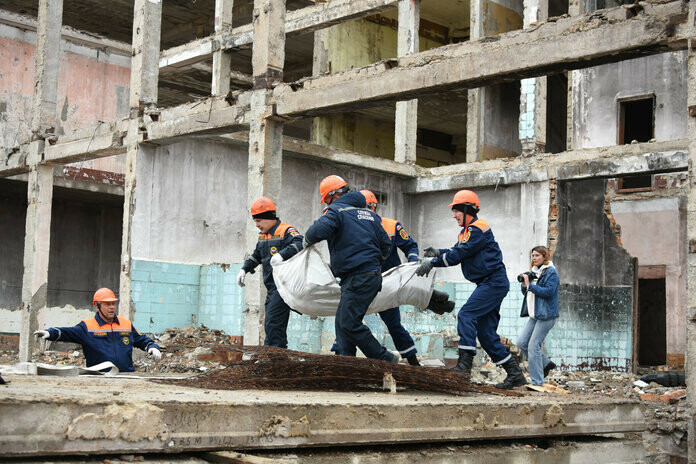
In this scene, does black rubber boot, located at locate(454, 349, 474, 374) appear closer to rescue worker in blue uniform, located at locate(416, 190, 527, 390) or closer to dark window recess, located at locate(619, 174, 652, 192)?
rescue worker in blue uniform, located at locate(416, 190, 527, 390)

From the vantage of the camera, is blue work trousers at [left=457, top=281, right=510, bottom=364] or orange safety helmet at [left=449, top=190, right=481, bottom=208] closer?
blue work trousers at [left=457, top=281, right=510, bottom=364]

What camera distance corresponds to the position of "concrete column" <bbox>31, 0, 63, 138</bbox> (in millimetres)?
14812

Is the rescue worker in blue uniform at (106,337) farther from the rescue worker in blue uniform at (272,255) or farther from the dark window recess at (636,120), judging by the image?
the dark window recess at (636,120)

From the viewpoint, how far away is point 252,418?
453 cm

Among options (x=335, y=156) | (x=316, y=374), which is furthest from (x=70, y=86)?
(x=316, y=374)

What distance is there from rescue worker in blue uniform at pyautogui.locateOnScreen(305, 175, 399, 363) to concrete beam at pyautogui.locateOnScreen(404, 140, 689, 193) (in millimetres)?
8107

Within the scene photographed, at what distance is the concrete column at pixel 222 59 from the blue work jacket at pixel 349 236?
12461mm

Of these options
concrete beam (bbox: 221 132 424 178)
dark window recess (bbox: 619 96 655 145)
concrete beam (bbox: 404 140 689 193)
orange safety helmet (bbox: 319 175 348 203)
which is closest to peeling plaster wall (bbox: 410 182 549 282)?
concrete beam (bbox: 404 140 689 193)

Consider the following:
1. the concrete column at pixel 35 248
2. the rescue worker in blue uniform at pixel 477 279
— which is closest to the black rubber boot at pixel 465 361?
the rescue worker in blue uniform at pixel 477 279

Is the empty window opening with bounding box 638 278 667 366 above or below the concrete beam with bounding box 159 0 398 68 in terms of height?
below

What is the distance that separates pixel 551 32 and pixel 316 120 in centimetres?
1220

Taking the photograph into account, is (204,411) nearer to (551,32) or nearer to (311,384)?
(311,384)

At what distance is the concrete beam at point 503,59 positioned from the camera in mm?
7527

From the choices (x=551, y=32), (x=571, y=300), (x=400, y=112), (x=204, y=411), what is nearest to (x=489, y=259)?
(x=551, y=32)
